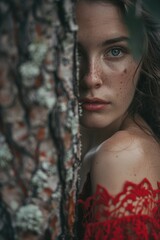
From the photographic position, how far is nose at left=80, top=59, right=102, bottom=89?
1.94 meters

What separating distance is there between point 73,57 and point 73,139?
0.86 feet

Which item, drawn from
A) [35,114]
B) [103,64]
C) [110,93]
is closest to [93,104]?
[110,93]

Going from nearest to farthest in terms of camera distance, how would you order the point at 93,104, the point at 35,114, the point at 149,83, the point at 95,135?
the point at 35,114 < the point at 93,104 < the point at 149,83 < the point at 95,135

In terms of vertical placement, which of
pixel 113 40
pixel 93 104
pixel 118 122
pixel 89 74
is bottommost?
pixel 118 122

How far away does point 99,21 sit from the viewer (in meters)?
1.94

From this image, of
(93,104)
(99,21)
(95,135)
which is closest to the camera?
(99,21)

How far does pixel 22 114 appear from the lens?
1.19 metres

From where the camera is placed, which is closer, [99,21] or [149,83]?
[99,21]

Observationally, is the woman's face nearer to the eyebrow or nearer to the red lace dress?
the eyebrow

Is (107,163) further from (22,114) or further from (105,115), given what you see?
(22,114)

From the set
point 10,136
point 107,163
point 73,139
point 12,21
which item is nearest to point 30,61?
point 12,21

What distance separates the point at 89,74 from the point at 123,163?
17.4 inches

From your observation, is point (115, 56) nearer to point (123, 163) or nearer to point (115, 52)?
point (115, 52)

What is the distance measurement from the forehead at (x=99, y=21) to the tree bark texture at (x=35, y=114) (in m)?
0.66
